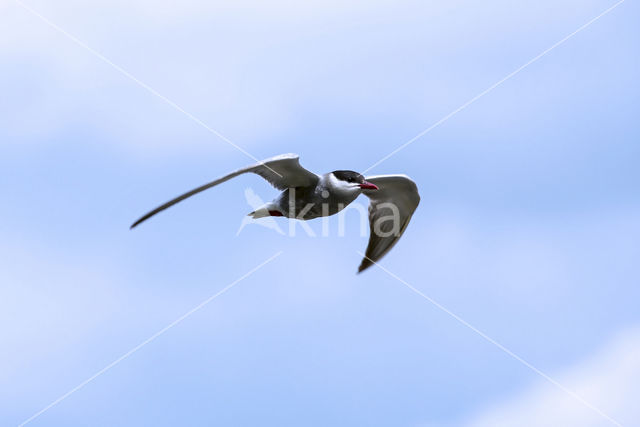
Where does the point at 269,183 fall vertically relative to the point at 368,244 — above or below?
above

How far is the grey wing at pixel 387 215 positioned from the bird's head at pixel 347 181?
5.15ft

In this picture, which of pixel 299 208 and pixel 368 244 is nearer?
pixel 299 208

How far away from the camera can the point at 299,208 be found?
10.8 m

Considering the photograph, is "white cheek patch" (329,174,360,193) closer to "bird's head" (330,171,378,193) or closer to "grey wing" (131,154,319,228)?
"bird's head" (330,171,378,193)

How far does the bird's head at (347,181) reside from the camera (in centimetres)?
1045

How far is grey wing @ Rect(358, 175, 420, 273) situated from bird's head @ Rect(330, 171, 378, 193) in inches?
61.8

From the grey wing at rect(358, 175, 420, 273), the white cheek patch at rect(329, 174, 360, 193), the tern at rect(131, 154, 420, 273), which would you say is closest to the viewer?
the tern at rect(131, 154, 420, 273)

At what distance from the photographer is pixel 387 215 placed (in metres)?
12.7

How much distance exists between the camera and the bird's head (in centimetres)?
1045

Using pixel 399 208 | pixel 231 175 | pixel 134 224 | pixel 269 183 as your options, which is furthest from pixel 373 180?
pixel 134 224

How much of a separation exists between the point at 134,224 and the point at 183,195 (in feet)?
1.99

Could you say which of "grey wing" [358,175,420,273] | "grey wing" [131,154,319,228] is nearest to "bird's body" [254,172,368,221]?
"grey wing" [131,154,319,228]

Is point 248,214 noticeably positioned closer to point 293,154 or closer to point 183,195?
point 293,154

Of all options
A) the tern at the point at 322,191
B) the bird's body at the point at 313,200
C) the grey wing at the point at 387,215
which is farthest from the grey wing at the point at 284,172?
the grey wing at the point at 387,215
